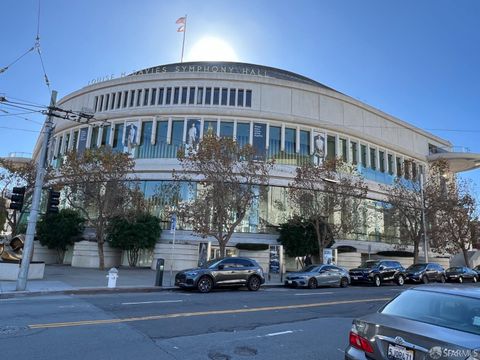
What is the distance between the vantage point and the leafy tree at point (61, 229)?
111 feet

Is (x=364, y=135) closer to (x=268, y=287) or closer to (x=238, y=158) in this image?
(x=238, y=158)

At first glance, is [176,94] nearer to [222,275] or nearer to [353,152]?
[353,152]

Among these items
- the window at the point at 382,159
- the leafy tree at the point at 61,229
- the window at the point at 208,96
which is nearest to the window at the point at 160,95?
the window at the point at 208,96

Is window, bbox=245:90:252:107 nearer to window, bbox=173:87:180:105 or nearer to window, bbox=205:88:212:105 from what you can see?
window, bbox=205:88:212:105

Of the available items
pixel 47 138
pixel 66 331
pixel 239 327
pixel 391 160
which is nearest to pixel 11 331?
pixel 66 331

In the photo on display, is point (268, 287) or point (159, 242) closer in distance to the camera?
point (268, 287)

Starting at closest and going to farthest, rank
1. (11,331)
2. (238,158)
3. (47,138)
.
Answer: (11,331), (47,138), (238,158)

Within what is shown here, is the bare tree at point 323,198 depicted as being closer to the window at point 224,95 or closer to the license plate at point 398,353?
the window at point 224,95

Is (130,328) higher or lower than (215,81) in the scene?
lower

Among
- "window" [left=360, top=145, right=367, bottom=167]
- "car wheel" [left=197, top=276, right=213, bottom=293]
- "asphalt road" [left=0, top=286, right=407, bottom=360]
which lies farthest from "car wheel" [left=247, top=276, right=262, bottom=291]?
"window" [left=360, top=145, right=367, bottom=167]

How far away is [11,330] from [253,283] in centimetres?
1323

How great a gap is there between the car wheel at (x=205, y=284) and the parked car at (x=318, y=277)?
20.2 feet

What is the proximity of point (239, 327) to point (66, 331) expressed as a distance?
365 cm

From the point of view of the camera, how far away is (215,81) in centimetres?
3847
